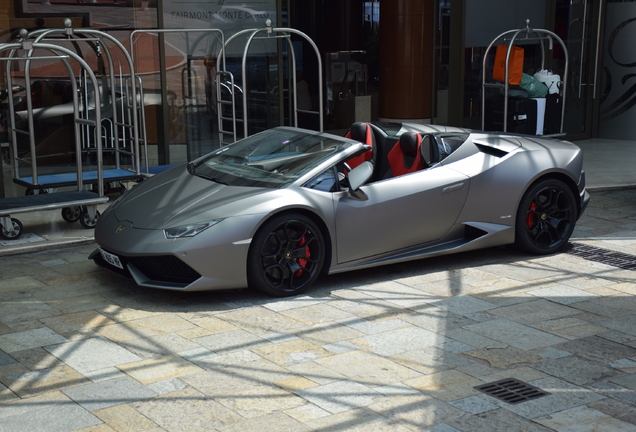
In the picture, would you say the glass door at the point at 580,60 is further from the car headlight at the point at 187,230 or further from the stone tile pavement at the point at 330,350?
the car headlight at the point at 187,230

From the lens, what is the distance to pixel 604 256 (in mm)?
7891

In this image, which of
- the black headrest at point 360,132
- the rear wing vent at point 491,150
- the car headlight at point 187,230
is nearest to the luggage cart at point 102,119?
the black headrest at point 360,132

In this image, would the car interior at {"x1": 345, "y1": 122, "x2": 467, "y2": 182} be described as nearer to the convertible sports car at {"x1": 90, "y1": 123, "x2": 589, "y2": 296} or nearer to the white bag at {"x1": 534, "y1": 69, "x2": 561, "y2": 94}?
the convertible sports car at {"x1": 90, "y1": 123, "x2": 589, "y2": 296}

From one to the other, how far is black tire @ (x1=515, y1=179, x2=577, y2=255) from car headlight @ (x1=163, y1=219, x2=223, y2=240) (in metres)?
3.06

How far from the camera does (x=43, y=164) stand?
10688 mm

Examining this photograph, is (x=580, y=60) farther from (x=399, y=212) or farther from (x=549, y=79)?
(x=399, y=212)

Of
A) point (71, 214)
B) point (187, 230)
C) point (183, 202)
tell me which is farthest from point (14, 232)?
point (187, 230)

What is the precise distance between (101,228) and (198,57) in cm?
553

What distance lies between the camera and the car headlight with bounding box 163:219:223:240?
6207 millimetres

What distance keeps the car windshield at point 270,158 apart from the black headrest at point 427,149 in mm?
670

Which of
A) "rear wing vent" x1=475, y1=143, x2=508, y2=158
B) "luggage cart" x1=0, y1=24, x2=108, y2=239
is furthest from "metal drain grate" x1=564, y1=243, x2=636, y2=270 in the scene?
"luggage cart" x1=0, y1=24, x2=108, y2=239

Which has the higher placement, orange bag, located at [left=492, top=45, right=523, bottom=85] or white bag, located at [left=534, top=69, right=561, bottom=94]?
orange bag, located at [left=492, top=45, right=523, bottom=85]

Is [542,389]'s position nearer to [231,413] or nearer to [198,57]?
[231,413]

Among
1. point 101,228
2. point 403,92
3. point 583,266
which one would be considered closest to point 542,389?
point 583,266
